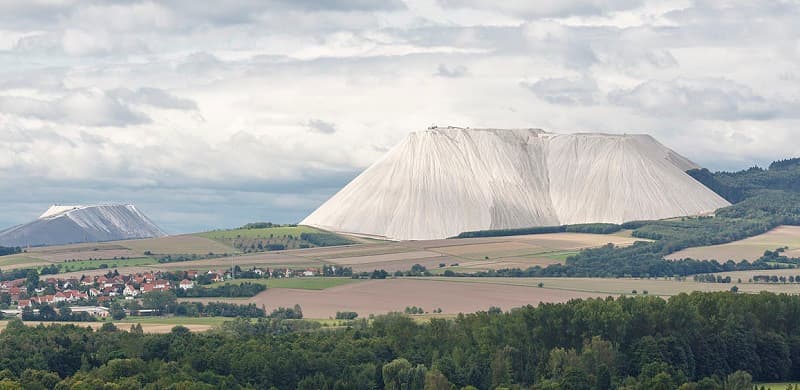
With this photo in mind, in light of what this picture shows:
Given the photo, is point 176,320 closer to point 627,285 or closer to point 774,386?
point 627,285

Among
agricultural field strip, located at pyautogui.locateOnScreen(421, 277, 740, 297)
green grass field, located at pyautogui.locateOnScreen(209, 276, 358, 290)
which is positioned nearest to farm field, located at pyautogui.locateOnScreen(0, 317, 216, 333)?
green grass field, located at pyautogui.locateOnScreen(209, 276, 358, 290)

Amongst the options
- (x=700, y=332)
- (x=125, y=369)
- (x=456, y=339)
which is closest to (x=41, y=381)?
(x=125, y=369)

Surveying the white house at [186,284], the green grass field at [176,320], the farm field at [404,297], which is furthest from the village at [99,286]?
the farm field at [404,297]

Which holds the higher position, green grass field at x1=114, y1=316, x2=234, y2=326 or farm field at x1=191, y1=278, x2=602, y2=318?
farm field at x1=191, y1=278, x2=602, y2=318

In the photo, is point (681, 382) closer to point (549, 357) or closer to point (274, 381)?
point (549, 357)

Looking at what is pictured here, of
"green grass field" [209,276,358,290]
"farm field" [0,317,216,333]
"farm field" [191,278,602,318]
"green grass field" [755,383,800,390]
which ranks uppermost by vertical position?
"green grass field" [209,276,358,290]

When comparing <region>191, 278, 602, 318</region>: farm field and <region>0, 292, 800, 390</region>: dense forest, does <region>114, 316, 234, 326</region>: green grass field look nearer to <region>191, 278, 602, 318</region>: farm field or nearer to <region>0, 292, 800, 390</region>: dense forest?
<region>191, 278, 602, 318</region>: farm field

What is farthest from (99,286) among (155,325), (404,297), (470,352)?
(470,352)
